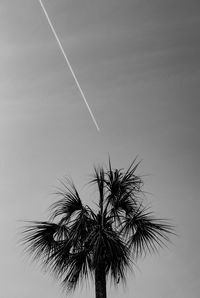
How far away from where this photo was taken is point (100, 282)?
9.73 meters

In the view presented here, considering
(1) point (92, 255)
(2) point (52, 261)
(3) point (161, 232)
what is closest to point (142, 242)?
(3) point (161, 232)

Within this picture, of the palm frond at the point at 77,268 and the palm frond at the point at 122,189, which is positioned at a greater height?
the palm frond at the point at 122,189

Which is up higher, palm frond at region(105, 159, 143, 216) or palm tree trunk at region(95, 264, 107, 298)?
palm frond at region(105, 159, 143, 216)

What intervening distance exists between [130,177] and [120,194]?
51cm

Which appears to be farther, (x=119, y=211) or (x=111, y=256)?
(x=119, y=211)

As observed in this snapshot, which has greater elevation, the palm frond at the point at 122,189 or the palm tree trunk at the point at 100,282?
the palm frond at the point at 122,189

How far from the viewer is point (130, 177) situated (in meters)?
10.9

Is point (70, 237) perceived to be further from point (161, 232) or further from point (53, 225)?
point (161, 232)

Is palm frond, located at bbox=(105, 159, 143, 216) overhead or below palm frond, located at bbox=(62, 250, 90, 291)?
overhead

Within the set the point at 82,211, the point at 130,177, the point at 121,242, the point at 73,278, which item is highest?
the point at 130,177

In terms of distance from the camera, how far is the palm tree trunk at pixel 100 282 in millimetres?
9711

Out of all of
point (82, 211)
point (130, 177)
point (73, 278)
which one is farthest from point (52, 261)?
point (130, 177)

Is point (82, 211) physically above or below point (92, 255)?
above

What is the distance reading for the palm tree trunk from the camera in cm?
971
